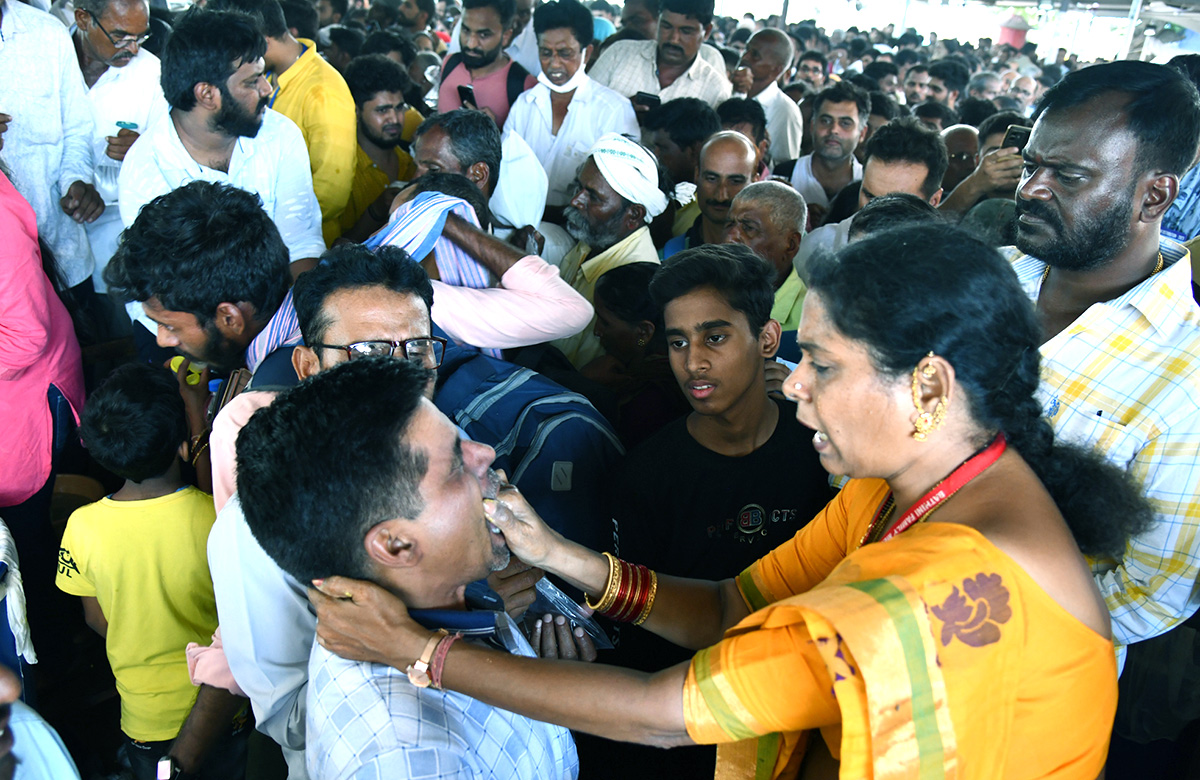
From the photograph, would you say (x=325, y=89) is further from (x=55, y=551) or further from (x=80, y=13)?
(x=55, y=551)

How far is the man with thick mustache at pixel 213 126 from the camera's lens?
283cm

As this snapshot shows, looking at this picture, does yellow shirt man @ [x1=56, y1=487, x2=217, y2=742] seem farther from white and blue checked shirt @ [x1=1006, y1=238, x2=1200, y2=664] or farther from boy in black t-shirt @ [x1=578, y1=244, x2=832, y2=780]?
white and blue checked shirt @ [x1=1006, y1=238, x2=1200, y2=664]

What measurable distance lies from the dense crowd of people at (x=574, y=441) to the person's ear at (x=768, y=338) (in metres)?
0.01

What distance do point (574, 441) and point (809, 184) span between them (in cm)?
326

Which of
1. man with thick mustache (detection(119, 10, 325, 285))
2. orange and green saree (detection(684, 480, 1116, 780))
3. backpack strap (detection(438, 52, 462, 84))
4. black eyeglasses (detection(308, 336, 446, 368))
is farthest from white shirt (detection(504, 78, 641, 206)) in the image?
orange and green saree (detection(684, 480, 1116, 780))

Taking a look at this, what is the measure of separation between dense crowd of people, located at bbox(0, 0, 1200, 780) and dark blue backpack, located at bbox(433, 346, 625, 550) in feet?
0.04

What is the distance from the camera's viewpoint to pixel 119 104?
Answer: 363 centimetres

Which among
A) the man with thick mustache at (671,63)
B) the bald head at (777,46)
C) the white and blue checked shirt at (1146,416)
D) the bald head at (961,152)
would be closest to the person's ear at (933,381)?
the white and blue checked shirt at (1146,416)

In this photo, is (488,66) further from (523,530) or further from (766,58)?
(523,530)

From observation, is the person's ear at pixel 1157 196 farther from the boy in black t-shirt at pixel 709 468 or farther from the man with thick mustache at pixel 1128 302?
the boy in black t-shirt at pixel 709 468

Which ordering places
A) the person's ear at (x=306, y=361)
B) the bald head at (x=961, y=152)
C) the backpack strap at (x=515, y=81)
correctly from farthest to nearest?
the backpack strap at (x=515, y=81) < the bald head at (x=961, y=152) < the person's ear at (x=306, y=361)

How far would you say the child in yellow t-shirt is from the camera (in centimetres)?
224

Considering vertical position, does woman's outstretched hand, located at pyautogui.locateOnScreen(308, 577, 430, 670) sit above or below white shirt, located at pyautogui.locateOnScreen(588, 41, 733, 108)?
above

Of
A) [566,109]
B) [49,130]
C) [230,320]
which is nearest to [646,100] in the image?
[566,109]
